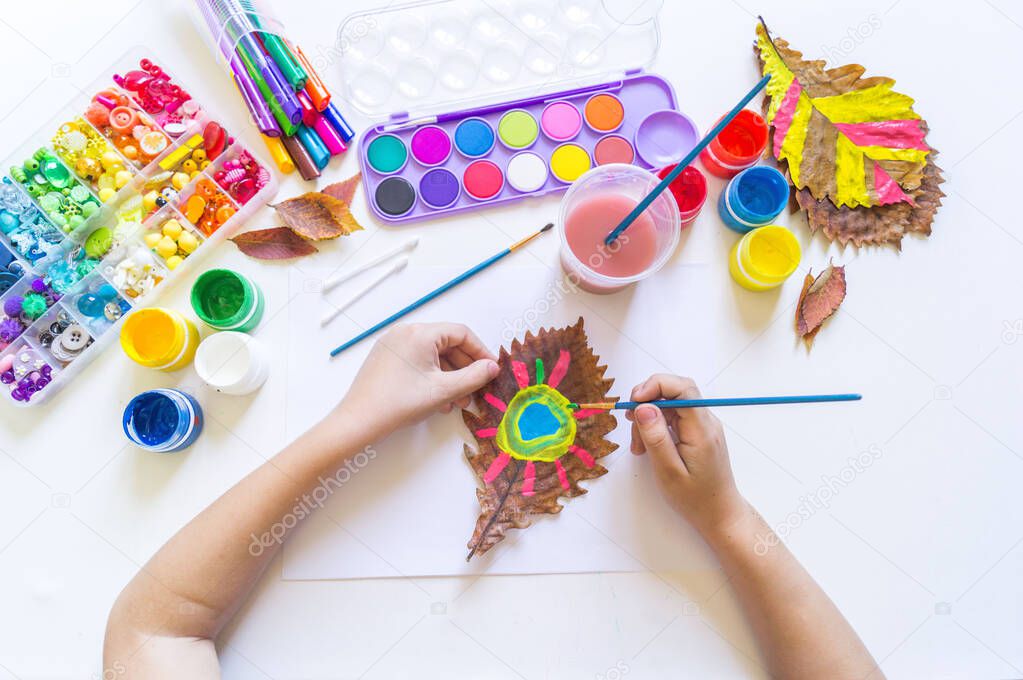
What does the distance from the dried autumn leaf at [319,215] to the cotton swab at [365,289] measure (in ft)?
0.35

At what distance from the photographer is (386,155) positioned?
125 centimetres

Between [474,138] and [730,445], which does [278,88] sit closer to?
[474,138]

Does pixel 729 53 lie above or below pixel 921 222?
above

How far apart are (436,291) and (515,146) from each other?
34cm

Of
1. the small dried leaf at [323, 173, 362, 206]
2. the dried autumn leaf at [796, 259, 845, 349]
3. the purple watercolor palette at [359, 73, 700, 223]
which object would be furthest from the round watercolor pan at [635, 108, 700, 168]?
the small dried leaf at [323, 173, 362, 206]

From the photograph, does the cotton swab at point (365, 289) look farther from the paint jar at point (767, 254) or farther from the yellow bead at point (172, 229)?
the paint jar at point (767, 254)

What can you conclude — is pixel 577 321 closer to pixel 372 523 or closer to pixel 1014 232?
pixel 372 523

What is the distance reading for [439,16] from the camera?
1.30 m

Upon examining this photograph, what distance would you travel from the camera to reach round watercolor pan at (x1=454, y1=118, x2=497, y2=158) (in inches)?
49.1

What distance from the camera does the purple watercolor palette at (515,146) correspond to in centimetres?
123

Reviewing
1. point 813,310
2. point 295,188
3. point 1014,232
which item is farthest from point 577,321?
point 1014,232

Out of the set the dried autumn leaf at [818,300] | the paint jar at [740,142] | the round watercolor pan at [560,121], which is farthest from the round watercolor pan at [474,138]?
the dried autumn leaf at [818,300]

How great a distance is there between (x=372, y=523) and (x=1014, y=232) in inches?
55.7

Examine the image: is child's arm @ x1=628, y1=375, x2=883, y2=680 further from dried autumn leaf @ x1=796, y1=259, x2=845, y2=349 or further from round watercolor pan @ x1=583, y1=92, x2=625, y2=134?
round watercolor pan @ x1=583, y1=92, x2=625, y2=134
